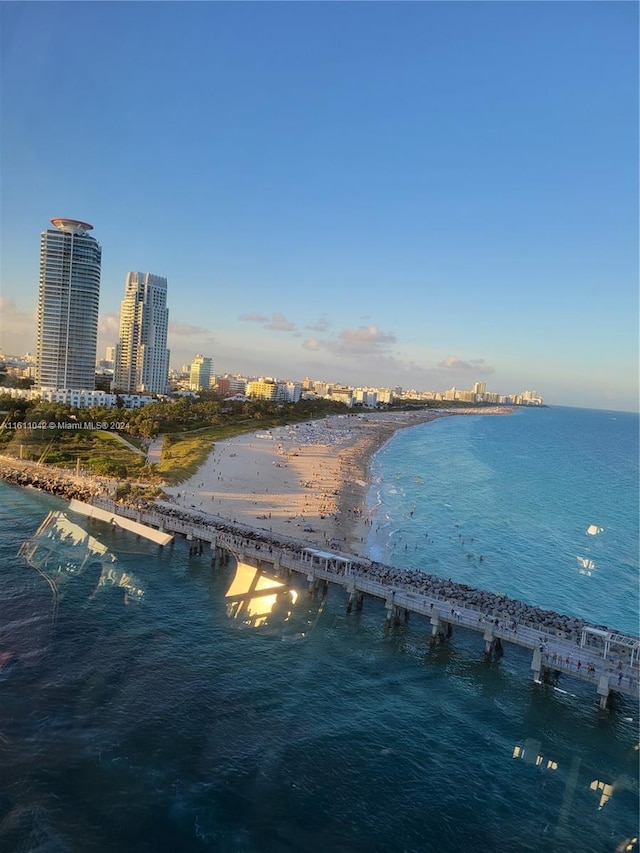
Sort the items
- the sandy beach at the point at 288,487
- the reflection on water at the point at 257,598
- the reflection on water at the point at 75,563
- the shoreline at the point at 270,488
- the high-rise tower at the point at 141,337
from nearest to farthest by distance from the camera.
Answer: the reflection on water at the point at 257,598
the reflection on water at the point at 75,563
the shoreline at the point at 270,488
the sandy beach at the point at 288,487
the high-rise tower at the point at 141,337

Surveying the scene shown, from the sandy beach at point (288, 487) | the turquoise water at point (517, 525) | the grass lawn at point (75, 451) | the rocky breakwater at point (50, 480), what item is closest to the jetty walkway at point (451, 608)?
the sandy beach at point (288, 487)

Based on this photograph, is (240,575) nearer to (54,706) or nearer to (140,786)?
(54,706)

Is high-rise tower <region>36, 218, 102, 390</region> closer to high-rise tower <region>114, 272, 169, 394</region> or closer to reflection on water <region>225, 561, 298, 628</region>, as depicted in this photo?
high-rise tower <region>114, 272, 169, 394</region>

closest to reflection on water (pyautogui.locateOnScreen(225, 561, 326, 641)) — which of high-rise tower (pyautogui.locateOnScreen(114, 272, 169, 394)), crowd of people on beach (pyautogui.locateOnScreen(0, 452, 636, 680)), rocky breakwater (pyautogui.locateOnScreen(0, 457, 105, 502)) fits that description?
crowd of people on beach (pyautogui.locateOnScreen(0, 452, 636, 680))

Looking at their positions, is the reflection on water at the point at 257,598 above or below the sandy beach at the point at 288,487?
below

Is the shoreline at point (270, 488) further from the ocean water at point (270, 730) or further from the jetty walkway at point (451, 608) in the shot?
the ocean water at point (270, 730)

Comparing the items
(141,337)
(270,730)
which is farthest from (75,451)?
(141,337)

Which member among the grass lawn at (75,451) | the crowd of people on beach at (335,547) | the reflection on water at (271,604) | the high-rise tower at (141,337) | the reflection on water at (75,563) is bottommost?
the reflection on water at (271,604)

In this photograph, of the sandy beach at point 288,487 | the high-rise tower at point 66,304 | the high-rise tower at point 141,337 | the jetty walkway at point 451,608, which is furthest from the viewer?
the high-rise tower at point 141,337
